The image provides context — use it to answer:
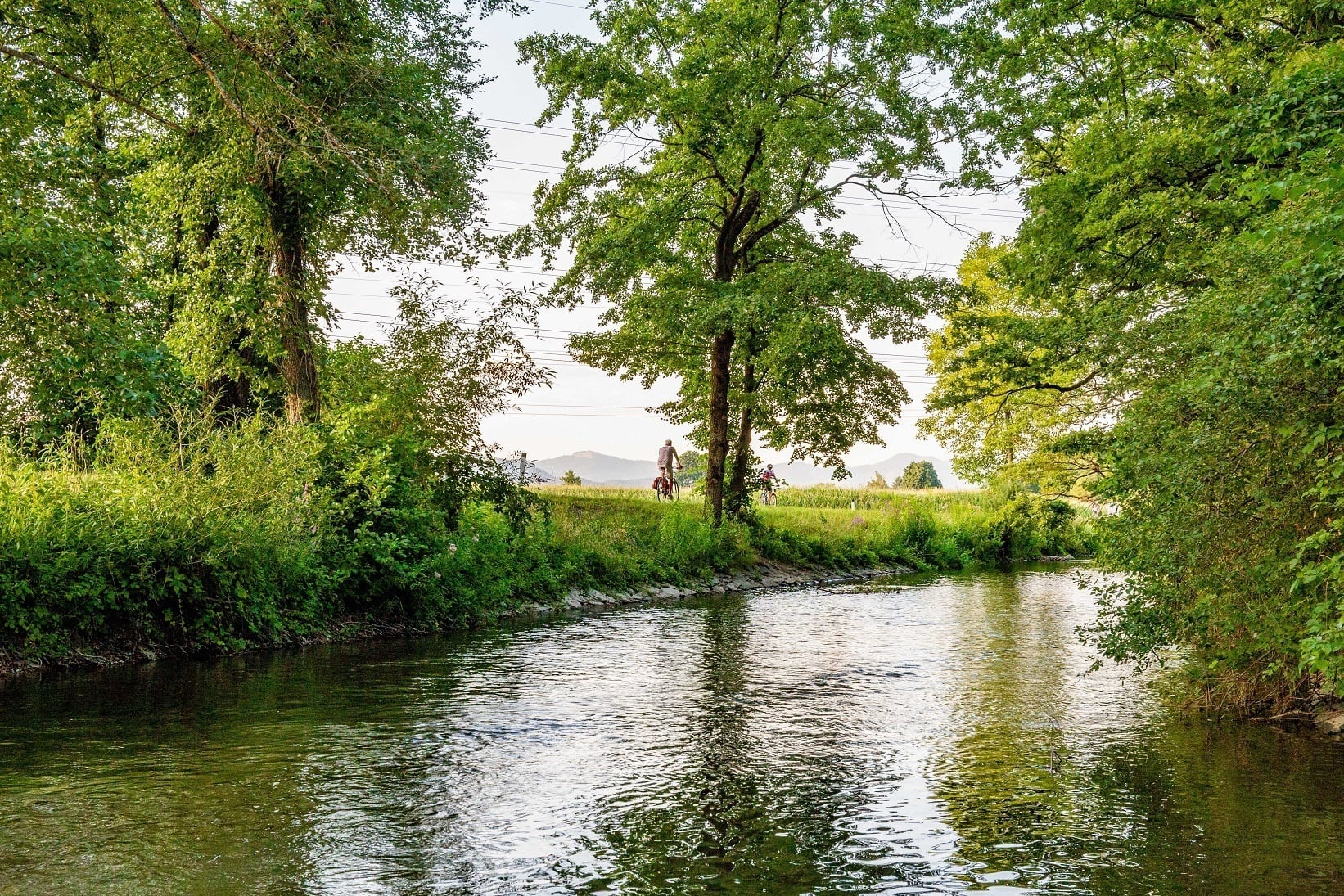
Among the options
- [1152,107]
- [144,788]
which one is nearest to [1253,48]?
[1152,107]

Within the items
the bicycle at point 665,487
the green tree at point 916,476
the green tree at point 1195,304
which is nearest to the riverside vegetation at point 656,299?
the green tree at point 1195,304

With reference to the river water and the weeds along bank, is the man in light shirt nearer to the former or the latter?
the weeds along bank

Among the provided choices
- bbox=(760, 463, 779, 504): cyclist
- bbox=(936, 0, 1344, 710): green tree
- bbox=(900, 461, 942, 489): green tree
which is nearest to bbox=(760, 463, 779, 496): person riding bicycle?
bbox=(760, 463, 779, 504): cyclist

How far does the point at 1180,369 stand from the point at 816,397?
1895 centimetres

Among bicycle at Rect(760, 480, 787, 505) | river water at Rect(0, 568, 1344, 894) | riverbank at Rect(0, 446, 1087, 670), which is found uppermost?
bicycle at Rect(760, 480, 787, 505)

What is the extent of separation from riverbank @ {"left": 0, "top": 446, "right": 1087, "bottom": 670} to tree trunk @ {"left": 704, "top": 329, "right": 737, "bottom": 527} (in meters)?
2.17

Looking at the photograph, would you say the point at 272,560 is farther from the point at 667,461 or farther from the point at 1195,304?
the point at 667,461

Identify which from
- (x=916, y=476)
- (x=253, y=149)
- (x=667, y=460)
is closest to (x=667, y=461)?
(x=667, y=460)

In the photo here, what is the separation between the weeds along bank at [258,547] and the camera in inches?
460

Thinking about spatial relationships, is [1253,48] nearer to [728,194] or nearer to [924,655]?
[924,655]

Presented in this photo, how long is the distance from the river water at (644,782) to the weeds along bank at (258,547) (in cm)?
118

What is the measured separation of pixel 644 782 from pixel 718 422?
790 inches

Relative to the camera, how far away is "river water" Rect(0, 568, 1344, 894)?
18.4 ft

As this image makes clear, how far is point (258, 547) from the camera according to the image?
1373cm
